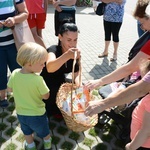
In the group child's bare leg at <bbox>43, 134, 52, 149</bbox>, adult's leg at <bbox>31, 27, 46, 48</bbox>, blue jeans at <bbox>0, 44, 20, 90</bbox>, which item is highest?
blue jeans at <bbox>0, 44, 20, 90</bbox>

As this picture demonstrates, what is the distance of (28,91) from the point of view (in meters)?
2.10

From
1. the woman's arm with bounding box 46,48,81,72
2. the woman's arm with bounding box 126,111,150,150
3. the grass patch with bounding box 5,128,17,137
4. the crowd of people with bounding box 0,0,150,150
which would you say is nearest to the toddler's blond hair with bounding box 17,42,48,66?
the crowd of people with bounding box 0,0,150,150

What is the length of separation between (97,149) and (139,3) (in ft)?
5.38

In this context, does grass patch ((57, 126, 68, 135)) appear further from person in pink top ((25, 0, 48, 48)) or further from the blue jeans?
person in pink top ((25, 0, 48, 48))

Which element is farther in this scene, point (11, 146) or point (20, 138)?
point (20, 138)

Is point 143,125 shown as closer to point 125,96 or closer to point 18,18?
point 125,96

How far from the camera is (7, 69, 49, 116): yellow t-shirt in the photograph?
205cm

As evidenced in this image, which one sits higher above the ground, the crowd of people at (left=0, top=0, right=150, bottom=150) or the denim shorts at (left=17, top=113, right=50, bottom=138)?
the crowd of people at (left=0, top=0, right=150, bottom=150)

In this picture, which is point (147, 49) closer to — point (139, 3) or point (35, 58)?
point (139, 3)

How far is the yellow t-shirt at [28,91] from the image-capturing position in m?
2.05

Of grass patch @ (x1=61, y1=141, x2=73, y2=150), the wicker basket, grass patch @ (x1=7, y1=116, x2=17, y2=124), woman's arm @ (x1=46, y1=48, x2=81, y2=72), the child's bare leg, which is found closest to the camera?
the wicker basket

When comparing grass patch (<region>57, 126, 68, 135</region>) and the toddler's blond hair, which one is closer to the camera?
the toddler's blond hair

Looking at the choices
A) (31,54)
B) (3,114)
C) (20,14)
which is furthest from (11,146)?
(20,14)

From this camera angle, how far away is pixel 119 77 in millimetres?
2451
